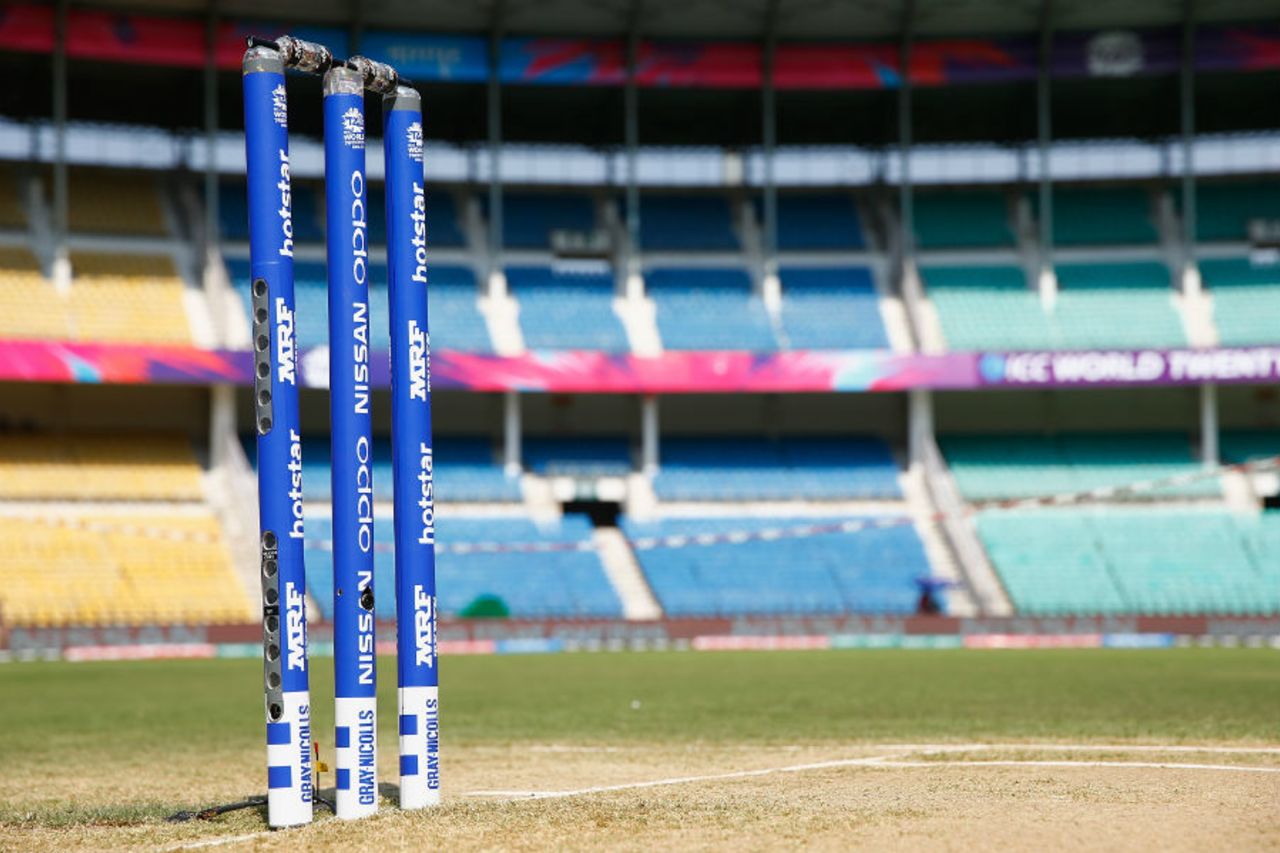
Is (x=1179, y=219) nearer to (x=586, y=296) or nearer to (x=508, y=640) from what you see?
(x=586, y=296)

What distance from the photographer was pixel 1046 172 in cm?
5809

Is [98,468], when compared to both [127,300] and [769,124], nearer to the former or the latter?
[127,300]

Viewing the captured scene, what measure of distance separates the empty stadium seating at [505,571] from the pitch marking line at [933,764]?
32872 mm

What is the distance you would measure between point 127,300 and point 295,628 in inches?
1822

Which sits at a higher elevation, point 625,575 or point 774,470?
point 774,470

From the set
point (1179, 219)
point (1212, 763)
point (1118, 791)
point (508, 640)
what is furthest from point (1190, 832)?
point (1179, 219)

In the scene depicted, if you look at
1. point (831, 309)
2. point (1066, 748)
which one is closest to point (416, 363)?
point (1066, 748)

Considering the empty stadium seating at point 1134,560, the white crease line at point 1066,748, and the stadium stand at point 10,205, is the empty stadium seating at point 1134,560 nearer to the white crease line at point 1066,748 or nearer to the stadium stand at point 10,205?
the stadium stand at point 10,205

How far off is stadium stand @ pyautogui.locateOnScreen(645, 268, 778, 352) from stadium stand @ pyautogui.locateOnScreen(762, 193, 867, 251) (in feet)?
8.99

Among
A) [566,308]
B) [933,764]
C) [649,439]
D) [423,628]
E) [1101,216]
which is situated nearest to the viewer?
[423,628]

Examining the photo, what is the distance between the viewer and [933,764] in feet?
47.3

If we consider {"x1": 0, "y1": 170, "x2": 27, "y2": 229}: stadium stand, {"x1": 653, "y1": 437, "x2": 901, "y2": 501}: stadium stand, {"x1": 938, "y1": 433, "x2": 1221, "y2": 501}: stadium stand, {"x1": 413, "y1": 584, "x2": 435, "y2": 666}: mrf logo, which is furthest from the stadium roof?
{"x1": 413, "y1": 584, "x2": 435, "y2": 666}: mrf logo

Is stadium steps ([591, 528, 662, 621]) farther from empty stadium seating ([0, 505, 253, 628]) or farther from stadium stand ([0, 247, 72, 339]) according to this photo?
stadium stand ([0, 247, 72, 339])

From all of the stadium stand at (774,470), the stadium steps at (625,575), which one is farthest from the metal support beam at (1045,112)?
the stadium steps at (625,575)
